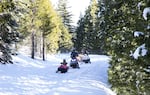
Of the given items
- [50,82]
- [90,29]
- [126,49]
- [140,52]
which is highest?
[140,52]

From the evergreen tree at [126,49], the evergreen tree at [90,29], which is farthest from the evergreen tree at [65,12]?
the evergreen tree at [126,49]

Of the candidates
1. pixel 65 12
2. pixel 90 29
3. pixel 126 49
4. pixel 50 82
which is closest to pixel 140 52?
pixel 126 49

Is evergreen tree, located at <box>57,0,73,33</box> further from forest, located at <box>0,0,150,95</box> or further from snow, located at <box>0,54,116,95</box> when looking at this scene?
snow, located at <box>0,54,116,95</box>

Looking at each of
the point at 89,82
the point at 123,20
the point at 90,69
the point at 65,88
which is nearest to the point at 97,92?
the point at 65,88

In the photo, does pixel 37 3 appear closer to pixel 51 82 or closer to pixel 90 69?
pixel 90 69

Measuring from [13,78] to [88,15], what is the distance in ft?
166

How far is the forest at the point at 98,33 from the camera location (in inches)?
393

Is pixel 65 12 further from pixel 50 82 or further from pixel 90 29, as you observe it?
pixel 50 82

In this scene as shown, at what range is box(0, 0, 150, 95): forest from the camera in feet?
32.8

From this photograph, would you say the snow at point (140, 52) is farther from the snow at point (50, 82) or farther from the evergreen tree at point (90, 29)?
the evergreen tree at point (90, 29)

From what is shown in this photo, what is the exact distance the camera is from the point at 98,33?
169 ft

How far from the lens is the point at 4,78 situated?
2408cm

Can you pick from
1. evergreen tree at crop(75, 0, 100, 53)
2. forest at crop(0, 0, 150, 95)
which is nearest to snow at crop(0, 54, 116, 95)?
forest at crop(0, 0, 150, 95)

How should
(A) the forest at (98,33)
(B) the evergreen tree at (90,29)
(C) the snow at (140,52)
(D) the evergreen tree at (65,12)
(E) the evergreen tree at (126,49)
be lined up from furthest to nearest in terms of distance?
1. (D) the evergreen tree at (65,12)
2. (B) the evergreen tree at (90,29)
3. (E) the evergreen tree at (126,49)
4. (A) the forest at (98,33)
5. (C) the snow at (140,52)
